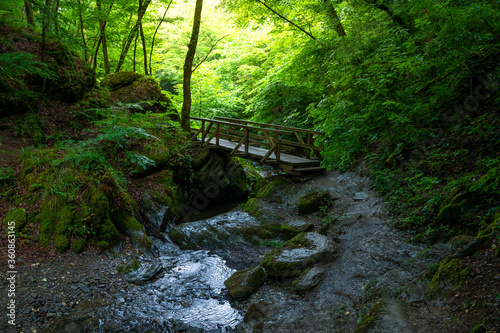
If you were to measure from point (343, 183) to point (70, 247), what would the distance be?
690 cm

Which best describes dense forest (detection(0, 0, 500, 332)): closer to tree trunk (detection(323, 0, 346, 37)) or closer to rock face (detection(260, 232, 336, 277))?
tree trunk (detection(323, 0, 346, 37))

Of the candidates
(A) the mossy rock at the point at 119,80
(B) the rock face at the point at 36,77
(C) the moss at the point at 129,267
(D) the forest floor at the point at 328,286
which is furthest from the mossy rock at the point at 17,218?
(A) the mossy rock at the point at 119,80

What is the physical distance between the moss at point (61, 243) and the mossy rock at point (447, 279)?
19.0 feet

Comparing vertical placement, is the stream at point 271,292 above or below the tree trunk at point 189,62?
below

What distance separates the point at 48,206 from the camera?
544cm

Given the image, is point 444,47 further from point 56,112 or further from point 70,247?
point 56,112

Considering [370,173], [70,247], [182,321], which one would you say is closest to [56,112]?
[70,247]

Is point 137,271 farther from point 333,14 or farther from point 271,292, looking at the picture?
point 333,14

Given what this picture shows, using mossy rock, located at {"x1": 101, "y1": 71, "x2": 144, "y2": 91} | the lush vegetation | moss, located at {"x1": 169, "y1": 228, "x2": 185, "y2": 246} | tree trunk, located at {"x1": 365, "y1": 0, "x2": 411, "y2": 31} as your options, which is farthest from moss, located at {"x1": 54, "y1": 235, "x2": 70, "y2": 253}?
tree trunk, located at {"x1": 365, "y1": 0, "x2": 411, "y2": 31}

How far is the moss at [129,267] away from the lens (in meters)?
4.96

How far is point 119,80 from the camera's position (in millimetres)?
11875

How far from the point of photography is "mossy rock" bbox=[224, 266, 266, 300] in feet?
15.6

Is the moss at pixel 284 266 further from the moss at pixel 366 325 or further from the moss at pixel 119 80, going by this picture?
the moss at pixel 119 80

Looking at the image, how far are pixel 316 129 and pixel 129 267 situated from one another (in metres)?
7.37
